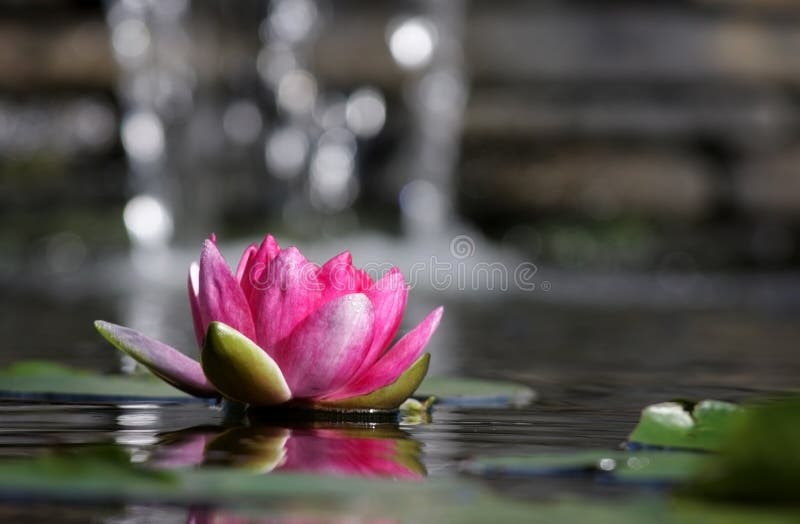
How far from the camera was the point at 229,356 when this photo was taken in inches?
54.5

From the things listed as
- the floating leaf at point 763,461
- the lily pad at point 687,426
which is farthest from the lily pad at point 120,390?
the floating leaf at point 763,461

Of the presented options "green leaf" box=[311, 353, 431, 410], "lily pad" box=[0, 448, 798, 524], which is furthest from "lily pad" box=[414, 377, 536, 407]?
"lily pad" box=[0, 448, 798, 524]

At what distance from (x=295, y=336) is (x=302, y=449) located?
188mm

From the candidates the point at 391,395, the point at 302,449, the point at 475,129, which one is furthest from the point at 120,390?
the point at 475,129

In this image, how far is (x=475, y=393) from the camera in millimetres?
1866

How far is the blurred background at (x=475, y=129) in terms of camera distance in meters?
7.64

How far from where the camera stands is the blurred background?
7.64 meters

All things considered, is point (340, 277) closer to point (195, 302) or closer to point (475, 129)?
point (195, 302)

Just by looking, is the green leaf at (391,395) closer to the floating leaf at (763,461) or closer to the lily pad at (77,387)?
the lily pad at (77,387)

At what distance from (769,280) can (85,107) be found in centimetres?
342

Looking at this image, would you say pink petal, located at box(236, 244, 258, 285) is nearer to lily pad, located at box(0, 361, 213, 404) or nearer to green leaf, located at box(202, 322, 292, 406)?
green leaf, located at box(202, 322, 292, 406)

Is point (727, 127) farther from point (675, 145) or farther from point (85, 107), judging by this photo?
Answer: point (85, 107)

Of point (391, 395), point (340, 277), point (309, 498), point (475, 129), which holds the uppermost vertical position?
point (475, 129)

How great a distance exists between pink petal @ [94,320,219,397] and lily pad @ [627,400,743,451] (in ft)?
1.48
